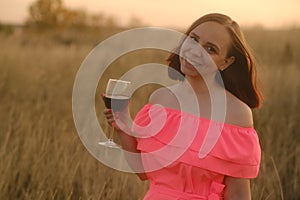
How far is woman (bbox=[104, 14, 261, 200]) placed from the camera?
1702mm

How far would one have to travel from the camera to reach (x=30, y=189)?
10.7ft

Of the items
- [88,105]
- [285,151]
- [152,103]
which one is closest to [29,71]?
[88,105]

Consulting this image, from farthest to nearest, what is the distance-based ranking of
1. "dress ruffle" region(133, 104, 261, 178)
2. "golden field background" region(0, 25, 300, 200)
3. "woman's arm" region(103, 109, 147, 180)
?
"golden field background" region(0, 25, 300, 200), "woman's arm" region(103, 109, 147, 180), "dress ruffle" region(133, 104, 261, 178)

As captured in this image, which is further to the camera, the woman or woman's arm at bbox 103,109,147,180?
woman's arm at bbox 103,109,147,180

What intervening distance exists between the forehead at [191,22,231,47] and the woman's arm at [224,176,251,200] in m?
0.38

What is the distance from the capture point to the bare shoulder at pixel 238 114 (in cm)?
172

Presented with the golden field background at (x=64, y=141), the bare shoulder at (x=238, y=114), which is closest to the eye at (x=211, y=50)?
the bare shoulder at (x=238, y=114)

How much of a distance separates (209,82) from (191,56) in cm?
10

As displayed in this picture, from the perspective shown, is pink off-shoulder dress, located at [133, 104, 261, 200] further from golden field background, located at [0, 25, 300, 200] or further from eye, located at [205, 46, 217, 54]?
golden field background, located at [0, 25, 300, 200]

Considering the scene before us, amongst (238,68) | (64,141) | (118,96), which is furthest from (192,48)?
(64,141)

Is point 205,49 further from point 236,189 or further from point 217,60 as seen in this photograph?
point 236,189

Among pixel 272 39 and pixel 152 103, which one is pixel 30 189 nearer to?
pixel 152 103

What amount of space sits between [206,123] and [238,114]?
10 centimetres

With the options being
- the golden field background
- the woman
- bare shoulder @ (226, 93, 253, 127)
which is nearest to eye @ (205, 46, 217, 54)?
the woman
